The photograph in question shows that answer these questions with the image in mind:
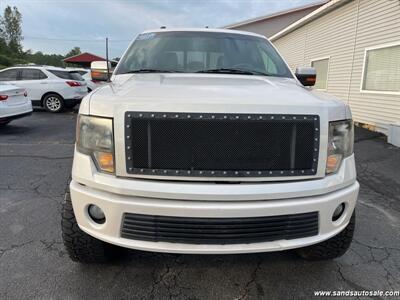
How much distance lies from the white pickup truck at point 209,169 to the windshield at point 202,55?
1152 mm

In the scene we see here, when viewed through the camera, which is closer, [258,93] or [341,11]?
[258,93]

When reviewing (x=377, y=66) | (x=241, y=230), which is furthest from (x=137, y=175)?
(x=377, y=66)

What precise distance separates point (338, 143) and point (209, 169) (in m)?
0.86

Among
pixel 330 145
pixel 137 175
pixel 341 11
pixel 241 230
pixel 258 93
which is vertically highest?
pixel 341 11

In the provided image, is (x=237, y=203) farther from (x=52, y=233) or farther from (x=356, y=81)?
(x=356, y=81)

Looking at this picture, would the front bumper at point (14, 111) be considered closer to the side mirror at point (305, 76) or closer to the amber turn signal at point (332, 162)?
the side mirror at point (305, 76)

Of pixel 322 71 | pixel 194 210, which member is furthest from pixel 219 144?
pixel 322 71

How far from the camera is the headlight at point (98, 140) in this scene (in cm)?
203

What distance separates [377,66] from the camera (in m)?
9.04

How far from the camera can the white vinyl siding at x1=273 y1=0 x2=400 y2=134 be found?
8.41 meters

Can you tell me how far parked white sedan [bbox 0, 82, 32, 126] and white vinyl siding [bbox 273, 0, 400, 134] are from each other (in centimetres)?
903

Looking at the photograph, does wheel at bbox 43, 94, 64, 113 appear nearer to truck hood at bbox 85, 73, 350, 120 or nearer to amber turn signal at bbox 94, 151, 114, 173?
truck hood at bbox 85, 73, 350, 120

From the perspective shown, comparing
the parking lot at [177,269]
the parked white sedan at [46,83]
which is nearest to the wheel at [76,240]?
the parking lot at [177,269]

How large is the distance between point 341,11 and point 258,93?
10391mm
